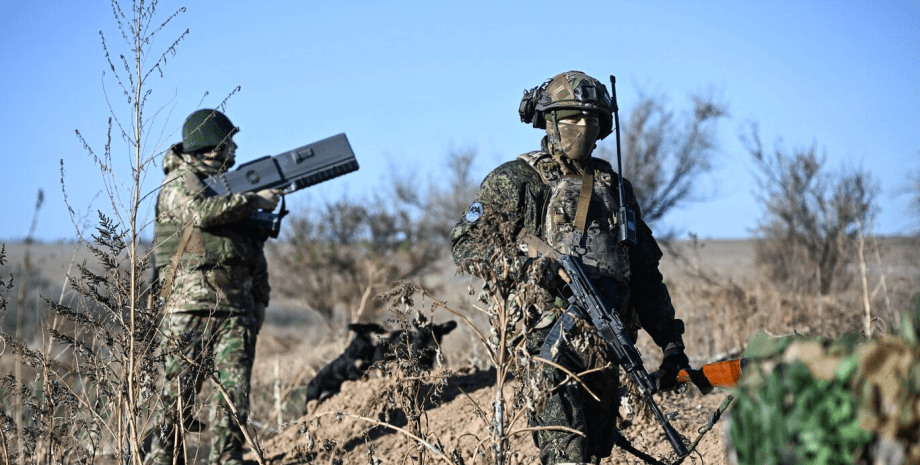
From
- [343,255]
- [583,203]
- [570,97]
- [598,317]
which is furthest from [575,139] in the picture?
[343,255]

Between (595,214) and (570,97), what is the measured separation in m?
0.49

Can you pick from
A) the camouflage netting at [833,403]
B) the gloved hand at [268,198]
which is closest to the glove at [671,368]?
the camouflage netting at [833,403]

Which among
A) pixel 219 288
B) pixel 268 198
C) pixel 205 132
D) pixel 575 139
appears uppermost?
pixel 205 132

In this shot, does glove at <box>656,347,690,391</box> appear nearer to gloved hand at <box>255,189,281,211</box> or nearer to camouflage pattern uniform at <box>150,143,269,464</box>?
camouflage pattern uniform at <box>150,143,269,464</box>

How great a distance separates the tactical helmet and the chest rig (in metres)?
0.21

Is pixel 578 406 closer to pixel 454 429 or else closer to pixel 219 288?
pixel 454 429

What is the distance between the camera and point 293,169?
656 cm

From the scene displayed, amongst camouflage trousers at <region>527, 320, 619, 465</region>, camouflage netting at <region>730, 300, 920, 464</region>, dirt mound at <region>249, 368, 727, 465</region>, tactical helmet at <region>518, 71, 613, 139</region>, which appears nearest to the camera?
camouflage netting at <region>730, 300, 920, 464</region>

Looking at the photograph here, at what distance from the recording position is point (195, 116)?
20.2 feet

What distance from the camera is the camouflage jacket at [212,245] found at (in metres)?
5.68

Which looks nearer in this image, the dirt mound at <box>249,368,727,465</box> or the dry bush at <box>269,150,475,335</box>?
the dirt mound at <box>249,368,727,465</box>

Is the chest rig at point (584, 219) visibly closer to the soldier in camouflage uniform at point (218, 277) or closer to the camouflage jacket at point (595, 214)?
the camouflage jacket at point (595, 214)

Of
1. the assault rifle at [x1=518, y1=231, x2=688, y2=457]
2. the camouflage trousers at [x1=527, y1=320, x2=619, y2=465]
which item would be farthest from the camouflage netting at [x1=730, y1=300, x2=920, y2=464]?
the assault rifle at [x1=518, y1=231, x2=688, y2=457]

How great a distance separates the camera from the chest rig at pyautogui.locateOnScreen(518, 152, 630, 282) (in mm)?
3990
